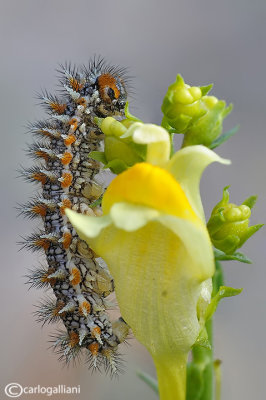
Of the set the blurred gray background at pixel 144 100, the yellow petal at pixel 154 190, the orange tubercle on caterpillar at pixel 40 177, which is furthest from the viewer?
the blurred gray background at pixel 144 100

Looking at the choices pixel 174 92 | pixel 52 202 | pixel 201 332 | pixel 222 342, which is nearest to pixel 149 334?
pixel 201 332

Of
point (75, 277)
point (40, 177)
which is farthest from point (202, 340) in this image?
point (40, 177)

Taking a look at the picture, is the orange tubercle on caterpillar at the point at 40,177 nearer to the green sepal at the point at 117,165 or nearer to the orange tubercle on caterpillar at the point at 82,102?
the orange tubercle on caterpillar at the point at 82,102

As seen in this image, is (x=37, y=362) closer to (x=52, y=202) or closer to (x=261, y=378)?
(x=261, y=378)

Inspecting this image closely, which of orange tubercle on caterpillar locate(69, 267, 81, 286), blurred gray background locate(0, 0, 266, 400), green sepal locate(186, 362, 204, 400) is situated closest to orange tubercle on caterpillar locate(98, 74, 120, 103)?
orange tubercle on caterpillar locate(69, 267, 81, 286)

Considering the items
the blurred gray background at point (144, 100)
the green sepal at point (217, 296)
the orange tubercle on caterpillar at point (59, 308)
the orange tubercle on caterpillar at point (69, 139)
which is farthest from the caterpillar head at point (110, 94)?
the blurred gray background at point (144, 100)

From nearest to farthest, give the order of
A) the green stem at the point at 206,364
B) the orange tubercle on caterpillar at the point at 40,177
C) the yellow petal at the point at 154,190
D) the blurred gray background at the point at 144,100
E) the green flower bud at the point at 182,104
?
the yellow petal at the point at 154,190 < the green flower bud at the point at 182,104 < the green stem at the point at 206,364 < the orange tubercle on caterpillar at the point at 40,177 < the blurred gray background at the point at 144,100

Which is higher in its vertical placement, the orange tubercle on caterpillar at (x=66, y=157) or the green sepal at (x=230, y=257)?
the orange tubercle on caterpillar at (x=66, y=157)
